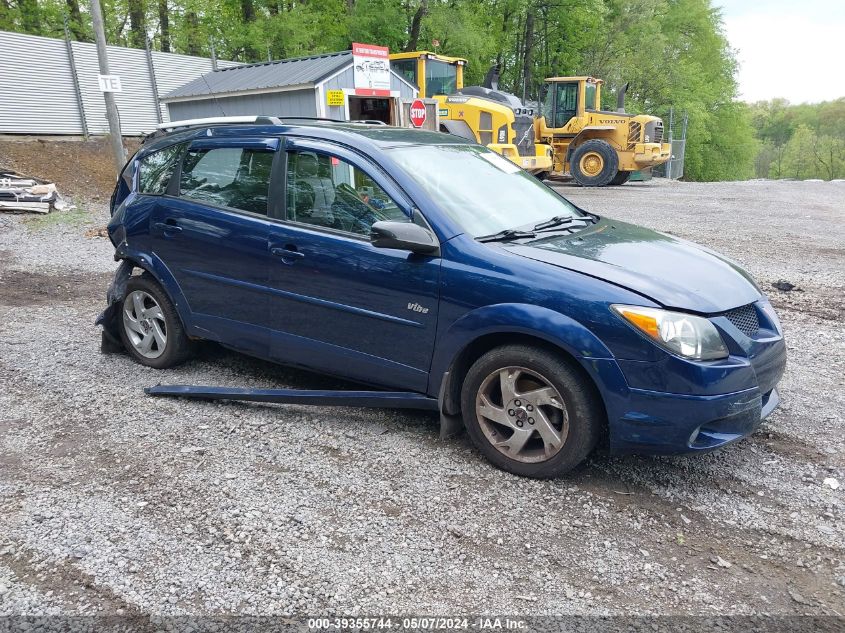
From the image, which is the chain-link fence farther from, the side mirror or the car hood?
the side mirror

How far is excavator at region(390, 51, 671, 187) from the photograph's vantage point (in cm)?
1770

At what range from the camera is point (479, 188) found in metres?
4.09

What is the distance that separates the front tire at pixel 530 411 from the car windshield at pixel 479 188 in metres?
0.78

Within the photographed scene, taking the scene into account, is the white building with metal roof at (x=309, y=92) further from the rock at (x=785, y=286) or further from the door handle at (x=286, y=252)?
the door handle at (x=286, y=252)

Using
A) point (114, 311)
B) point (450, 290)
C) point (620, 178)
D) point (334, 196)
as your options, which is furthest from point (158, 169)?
point (620, 178)

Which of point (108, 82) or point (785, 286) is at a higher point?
point (108, 82)

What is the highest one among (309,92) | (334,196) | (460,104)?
(309,92)

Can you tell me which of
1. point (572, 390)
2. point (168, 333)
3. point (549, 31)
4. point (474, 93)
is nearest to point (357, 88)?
point (474, 93)

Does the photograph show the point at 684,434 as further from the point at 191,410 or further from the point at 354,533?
the point at 191,410

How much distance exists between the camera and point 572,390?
10.6 feet

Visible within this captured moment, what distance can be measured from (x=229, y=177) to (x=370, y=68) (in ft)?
38.5

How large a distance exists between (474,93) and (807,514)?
1740 cm

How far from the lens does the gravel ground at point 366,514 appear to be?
263 cm

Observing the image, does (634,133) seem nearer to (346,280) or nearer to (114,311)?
(114,311)
